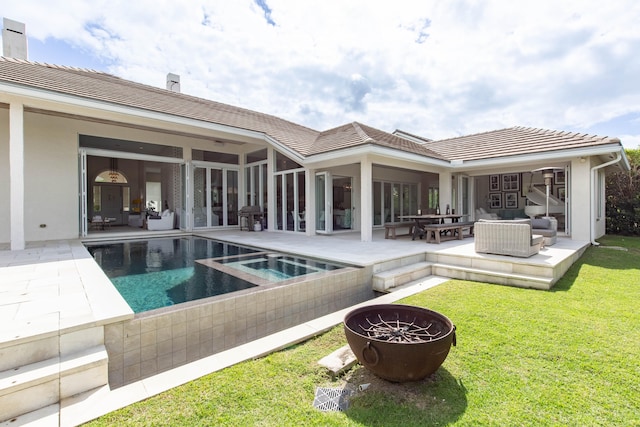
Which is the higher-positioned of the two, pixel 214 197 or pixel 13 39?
pixel 13 39

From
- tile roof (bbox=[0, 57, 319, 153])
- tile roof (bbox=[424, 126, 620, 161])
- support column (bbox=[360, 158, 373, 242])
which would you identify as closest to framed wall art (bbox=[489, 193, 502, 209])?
tile roof (bbox=[424, 126, 620, 161])

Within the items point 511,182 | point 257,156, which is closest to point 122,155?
point 257,156

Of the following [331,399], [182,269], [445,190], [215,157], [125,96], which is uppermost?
[125,96]

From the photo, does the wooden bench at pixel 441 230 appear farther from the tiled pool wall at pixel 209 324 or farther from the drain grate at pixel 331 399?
the drain grate at pixel 331 399

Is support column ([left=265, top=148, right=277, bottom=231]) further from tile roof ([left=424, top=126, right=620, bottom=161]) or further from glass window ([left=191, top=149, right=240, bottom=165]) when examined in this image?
tile roof ([left=424, top=126, right=620, bottom=161])

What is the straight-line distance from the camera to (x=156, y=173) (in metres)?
17.2

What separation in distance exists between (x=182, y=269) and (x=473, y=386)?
5.57 metres

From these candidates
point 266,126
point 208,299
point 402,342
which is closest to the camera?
point 402,342

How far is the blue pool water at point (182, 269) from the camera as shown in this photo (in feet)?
14.8

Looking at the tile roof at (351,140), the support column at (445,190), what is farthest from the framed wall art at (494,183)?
the tile roof at (351,140)

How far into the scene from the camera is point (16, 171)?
707 centimetres

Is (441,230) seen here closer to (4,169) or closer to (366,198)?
(366,198)

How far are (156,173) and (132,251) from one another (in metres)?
10.3

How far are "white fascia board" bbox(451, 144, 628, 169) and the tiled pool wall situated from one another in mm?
8484
